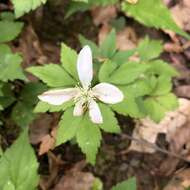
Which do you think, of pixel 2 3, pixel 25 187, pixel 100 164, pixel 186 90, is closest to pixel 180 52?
pixel 186 90

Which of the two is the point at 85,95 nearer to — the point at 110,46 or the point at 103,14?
the point at 110,46

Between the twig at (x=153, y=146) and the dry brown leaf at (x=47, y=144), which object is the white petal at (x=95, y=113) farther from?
the twig at (x=153, y=146)

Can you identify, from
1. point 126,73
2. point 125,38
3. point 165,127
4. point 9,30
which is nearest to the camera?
point 126,73

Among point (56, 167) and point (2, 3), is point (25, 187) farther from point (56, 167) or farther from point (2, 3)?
point (2, 3)

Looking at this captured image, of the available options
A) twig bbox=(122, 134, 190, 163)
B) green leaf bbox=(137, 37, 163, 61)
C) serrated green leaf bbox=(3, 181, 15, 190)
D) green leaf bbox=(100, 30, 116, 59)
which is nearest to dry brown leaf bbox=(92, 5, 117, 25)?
green leaf bbox=(137, 37, 163, 61)

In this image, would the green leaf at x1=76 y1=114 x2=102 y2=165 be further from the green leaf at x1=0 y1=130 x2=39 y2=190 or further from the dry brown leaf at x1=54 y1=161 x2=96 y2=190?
the dry brown leaf at x1=54 y1=161 x2=96 y2=190

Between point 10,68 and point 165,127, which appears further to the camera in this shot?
point 165,127

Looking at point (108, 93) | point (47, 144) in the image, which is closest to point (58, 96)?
point (108, 93)
